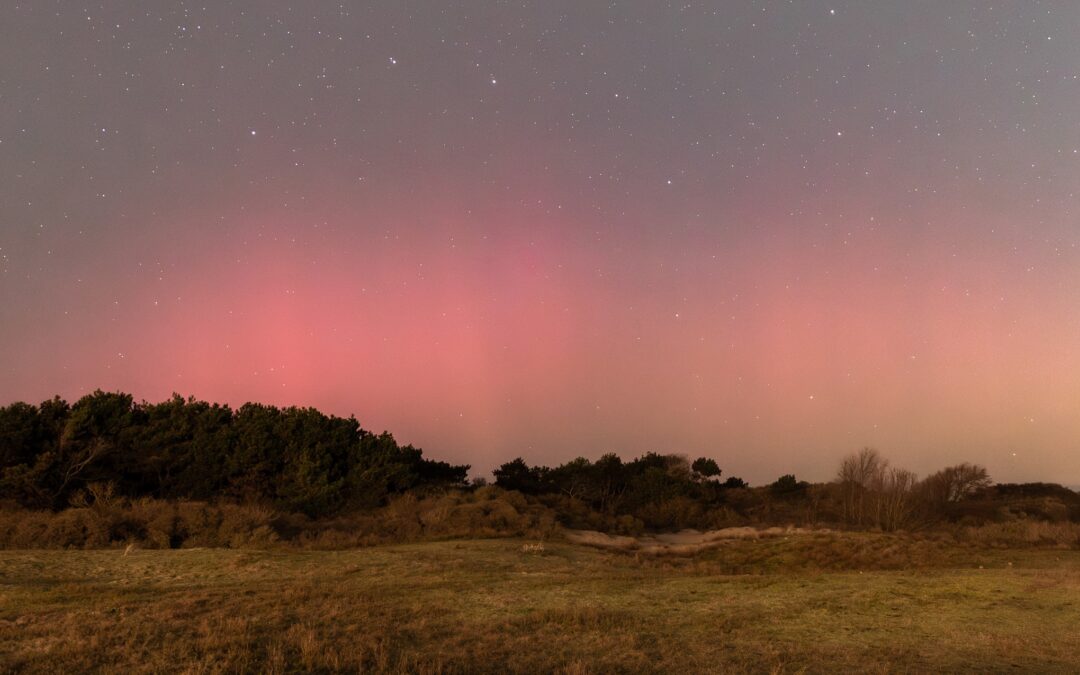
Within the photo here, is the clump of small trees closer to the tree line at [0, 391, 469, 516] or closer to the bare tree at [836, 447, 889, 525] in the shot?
the bare tree at [836, 447, 889, 525]

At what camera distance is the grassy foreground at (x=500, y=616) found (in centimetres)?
906

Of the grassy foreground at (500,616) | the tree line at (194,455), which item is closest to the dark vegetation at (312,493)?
the tree line at (194,455)

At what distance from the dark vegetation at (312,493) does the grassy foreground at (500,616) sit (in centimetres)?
491

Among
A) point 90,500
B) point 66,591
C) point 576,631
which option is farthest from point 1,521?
point 576,631

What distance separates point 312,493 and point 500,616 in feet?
85.2

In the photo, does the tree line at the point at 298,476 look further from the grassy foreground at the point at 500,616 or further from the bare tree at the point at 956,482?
the grassy foreground at the point at 500,616

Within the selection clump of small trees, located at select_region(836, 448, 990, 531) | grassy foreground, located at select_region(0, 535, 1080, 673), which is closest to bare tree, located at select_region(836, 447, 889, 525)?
clump of small trees, located at select_region(836, 448, 990, 531)

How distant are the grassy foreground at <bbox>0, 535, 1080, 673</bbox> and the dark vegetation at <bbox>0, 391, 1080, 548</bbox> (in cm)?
491

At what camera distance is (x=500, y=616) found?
12.3 metres

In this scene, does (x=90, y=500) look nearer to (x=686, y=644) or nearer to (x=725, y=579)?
(x=725, y=579)

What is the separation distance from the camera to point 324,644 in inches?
367

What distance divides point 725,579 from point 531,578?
509 cm

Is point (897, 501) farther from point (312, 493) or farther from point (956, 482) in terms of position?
point (312, 493)

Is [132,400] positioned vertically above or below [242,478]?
above
